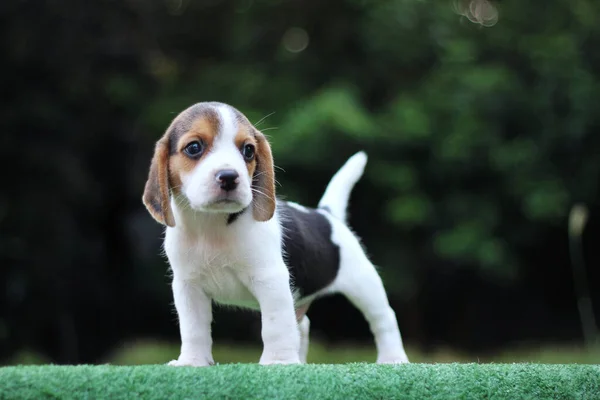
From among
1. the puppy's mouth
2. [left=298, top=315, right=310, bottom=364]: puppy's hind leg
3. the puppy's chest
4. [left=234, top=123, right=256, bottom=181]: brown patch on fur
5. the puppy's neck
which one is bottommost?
[left=298, top=315, right=310, bottom=364]: puppy's hind leg

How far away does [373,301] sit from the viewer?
4020 mm

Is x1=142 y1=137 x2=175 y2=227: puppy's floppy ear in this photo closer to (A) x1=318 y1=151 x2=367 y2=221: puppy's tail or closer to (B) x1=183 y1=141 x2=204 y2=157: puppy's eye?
(B) x1=183 y1=141 x2=204 y2=157: puppy's eye

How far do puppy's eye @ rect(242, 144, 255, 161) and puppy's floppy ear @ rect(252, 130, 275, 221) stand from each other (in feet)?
0.30

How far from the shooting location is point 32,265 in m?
9.65

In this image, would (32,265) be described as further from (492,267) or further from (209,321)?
(209,321)

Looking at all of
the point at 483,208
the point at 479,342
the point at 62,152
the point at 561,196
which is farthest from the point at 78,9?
the point at 479,342

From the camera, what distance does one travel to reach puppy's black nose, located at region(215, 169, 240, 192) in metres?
3.10

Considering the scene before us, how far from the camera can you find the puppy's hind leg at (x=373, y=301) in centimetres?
401

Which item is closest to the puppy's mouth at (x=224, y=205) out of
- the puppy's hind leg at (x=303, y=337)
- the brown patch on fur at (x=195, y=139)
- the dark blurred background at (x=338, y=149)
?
the brown patch on fur at (x=195, y=139)

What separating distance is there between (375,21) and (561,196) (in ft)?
11.2

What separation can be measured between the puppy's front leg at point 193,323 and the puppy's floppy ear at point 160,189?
1.09 feet

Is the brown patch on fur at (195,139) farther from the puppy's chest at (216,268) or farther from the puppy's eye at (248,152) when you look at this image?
the puppy's chest at (216,268)

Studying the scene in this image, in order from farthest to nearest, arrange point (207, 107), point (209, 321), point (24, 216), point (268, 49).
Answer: point (268, 49)
point (24, 216)
point (209, 321)
point (207, 107)

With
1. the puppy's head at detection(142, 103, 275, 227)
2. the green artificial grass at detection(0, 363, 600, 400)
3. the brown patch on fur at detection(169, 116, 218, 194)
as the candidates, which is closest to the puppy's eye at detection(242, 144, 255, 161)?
the puppy's head at detection(142, 103, 275, 227)
